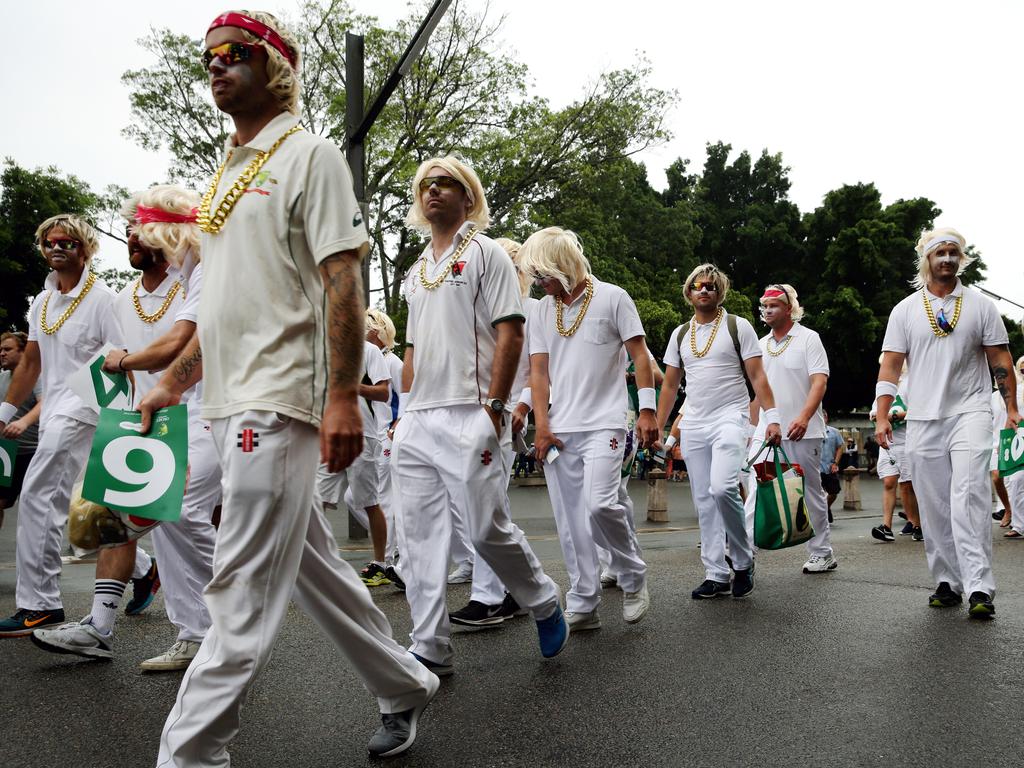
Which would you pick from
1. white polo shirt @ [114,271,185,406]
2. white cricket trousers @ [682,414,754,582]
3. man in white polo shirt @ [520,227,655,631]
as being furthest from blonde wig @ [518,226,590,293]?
white polo shirt @ [114,271,185,406]

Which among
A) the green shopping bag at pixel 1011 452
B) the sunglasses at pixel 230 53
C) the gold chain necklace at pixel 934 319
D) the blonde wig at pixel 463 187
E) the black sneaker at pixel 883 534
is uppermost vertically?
the sunglasses at pixel 230 53

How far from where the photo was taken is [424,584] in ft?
15.3

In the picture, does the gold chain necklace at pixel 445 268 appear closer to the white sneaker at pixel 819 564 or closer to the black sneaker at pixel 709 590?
the black sneaker at pixel 709 590

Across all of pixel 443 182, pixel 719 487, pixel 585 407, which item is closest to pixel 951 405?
pixel 719 487

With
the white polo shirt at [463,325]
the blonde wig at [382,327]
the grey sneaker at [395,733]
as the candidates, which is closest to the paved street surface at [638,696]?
the grey sneaker at [395,733]

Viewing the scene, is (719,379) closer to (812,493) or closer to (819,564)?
(812,493)

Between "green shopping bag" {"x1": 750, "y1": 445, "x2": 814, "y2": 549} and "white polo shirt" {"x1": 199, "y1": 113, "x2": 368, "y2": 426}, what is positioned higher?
"white polo shirt" {"x1": 199, "y1": 113, "x2": 368, "y2": 426}

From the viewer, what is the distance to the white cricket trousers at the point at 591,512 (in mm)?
5938

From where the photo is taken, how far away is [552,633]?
4.93 meters

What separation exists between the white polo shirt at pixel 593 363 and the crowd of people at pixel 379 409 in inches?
0.5

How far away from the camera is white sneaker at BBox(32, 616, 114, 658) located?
4824mm

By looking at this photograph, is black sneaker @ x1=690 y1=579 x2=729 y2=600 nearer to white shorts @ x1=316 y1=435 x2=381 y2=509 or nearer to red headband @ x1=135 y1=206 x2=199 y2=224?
white shorts @ x1=316 y1=435 x2=381 y2=509

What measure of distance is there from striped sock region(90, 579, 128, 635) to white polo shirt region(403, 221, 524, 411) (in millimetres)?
1747

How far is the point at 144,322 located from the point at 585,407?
250 centimetres
